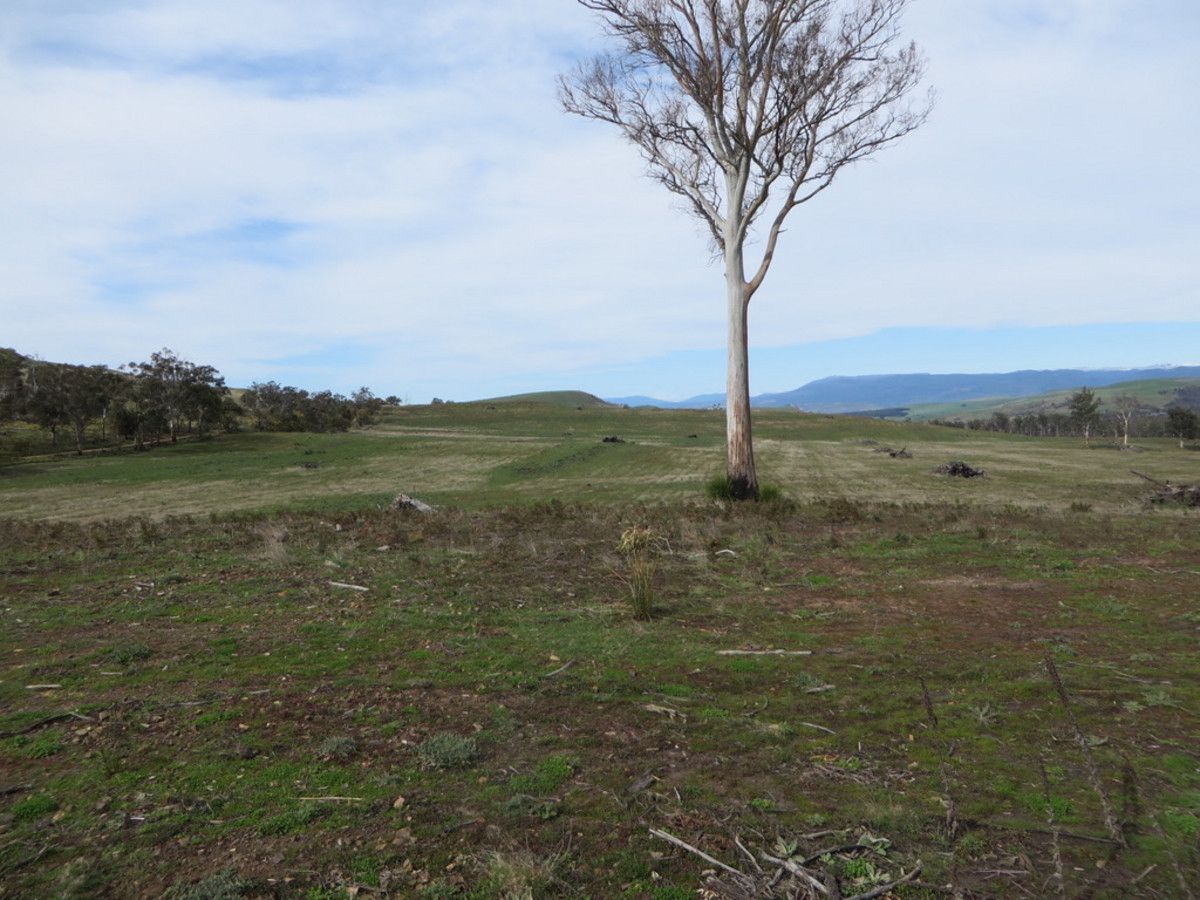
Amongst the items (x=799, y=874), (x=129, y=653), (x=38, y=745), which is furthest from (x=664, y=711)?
(x=129, y=653)

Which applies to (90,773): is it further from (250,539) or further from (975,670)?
(250,539)

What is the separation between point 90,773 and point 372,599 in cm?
470

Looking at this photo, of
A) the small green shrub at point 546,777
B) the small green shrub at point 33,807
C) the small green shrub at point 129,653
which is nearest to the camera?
the small green shrub at point 33,807

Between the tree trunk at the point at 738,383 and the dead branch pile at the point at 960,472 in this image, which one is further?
the dead branch pile at the point at 960,472

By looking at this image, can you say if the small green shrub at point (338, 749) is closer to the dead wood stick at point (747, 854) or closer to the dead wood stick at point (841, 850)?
the dead wood stick at point (747, 854)

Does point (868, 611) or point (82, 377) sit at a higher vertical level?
point (82, 377)

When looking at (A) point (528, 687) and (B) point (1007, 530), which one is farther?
(B) point (1007, 530)

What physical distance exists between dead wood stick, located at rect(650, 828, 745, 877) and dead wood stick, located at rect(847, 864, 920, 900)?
23.2 inches

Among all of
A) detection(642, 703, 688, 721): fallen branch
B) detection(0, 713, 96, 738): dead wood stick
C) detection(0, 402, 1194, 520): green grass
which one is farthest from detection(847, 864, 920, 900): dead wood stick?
detection(0, 402, 1194, 520): green grass

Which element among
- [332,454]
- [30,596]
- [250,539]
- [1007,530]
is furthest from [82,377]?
[1007,530]

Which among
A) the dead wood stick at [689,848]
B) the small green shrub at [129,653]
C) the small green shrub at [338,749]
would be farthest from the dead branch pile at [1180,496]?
the small green shrub at [129,653]

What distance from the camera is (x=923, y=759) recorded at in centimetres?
494

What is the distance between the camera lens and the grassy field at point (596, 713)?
378 centimetres

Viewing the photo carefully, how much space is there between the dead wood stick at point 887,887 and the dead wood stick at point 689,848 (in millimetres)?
590
